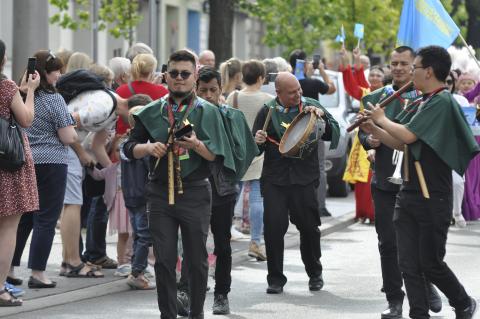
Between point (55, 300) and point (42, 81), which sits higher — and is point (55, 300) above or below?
below

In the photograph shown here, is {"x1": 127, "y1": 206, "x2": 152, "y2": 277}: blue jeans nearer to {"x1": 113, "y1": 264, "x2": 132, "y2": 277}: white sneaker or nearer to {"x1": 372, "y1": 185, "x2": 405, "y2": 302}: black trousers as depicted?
{"x1": 113, "y1": 264, "x2": 132, "y2": 277}: white sneaker

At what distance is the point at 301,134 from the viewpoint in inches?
406

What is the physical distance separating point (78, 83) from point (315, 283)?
8.35 feet

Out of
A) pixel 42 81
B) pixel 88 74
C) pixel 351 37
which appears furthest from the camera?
pixel 351 37

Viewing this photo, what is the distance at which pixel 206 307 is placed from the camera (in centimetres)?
998

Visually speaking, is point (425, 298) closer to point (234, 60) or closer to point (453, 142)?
point (453, 142)

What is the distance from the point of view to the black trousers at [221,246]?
31.5 ft

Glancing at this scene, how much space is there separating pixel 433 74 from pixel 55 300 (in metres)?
3.49

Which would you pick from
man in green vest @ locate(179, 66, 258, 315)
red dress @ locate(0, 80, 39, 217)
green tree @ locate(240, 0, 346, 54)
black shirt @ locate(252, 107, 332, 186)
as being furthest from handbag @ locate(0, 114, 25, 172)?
green tree @ locate(240, 0, 346, 54)


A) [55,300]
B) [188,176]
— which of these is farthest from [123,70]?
[188,176]

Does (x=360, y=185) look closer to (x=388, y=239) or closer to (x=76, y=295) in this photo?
(x=76, y=295)

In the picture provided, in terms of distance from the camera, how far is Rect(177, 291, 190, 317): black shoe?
31.1 feet

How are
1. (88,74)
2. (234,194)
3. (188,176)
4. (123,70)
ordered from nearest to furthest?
(188,176) < (234,194) < (88,74) < (123,70)

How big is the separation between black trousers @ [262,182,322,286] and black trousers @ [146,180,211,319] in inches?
93.3
